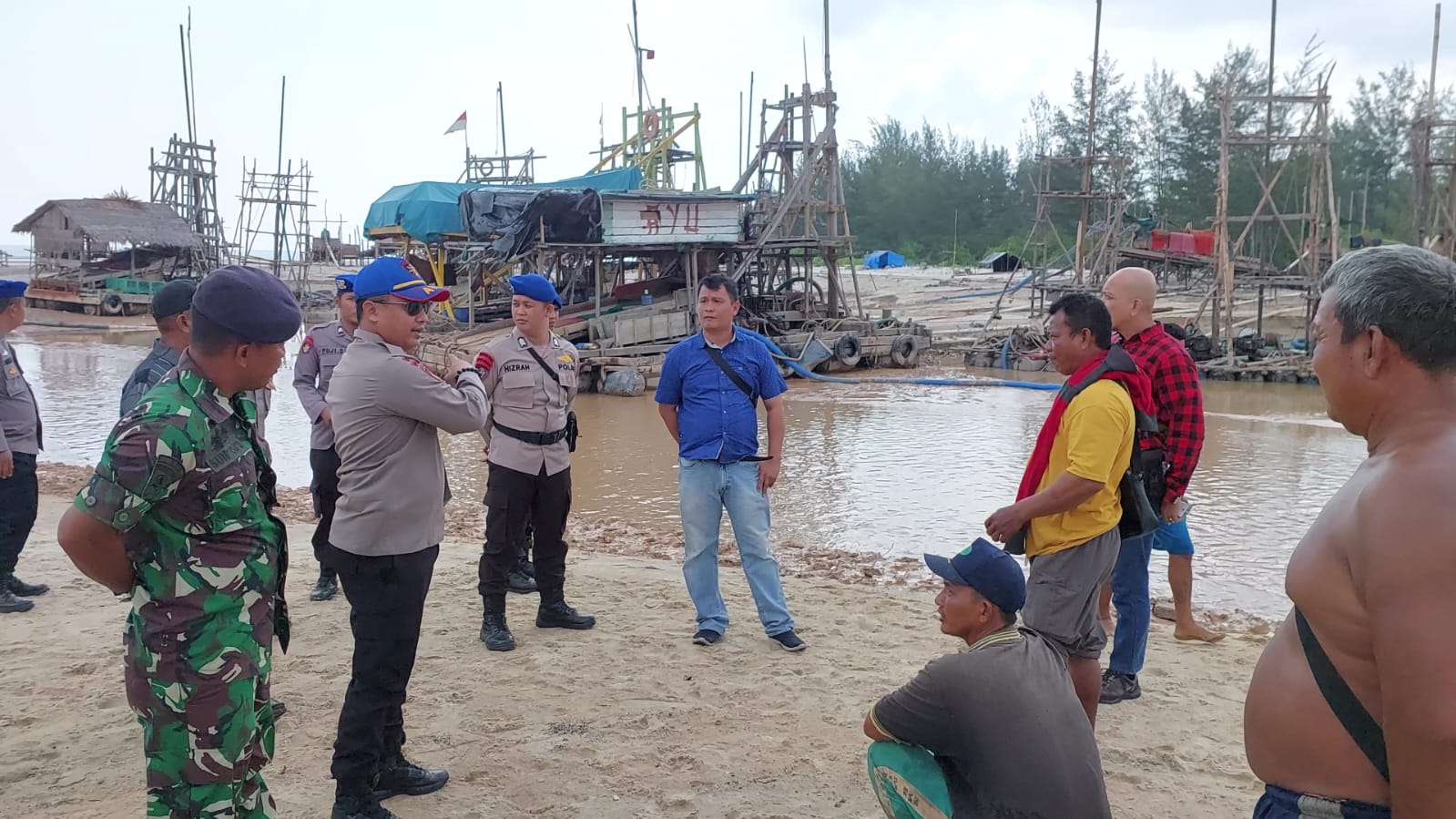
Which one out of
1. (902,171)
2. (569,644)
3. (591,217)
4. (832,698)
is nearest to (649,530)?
(569,644)

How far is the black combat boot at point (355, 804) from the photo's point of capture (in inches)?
126

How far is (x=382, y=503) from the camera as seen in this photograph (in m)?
3.31

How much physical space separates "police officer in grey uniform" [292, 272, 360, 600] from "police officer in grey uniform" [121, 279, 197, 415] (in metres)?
0.85

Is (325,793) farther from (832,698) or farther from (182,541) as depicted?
(832,698)

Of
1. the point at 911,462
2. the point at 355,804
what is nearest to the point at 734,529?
the point at 355,804

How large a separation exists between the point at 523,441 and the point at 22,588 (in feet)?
10.7

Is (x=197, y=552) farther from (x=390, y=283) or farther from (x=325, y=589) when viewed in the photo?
(x=325, y=589)

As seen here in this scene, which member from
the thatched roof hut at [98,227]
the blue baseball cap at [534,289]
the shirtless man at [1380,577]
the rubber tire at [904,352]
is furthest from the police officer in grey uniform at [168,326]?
the thatched roof hut at [98,227]

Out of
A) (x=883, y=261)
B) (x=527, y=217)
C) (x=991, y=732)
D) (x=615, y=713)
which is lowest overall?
(x=615, y=713)

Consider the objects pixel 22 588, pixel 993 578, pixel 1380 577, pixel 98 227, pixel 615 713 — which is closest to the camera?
pixel 1380 577

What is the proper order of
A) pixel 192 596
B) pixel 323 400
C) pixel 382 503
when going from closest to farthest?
pixel 192 596, pixel 382 503, pixel 323 400

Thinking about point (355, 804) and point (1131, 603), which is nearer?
point (355, 804)

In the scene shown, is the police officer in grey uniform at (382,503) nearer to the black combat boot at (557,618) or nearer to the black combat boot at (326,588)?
the black combat boot at (557,618)

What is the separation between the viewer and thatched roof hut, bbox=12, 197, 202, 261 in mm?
33312
